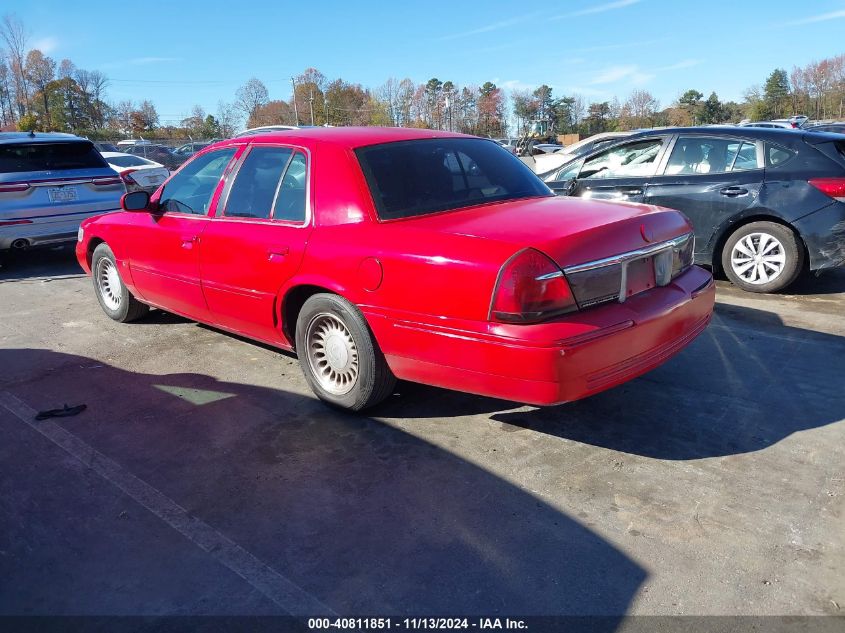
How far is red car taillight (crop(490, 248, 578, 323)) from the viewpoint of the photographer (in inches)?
119

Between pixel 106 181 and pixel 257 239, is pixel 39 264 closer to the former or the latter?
pixel 106 181

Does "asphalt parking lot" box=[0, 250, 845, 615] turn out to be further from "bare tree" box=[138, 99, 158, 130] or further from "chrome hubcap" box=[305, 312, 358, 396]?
"bare tree" box=[138, 99, 158, 130]

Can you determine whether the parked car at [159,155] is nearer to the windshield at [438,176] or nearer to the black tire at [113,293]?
the black tire at [113,293]

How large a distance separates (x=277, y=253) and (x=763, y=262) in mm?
4837

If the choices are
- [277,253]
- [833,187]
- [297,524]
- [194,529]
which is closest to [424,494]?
[297,524]

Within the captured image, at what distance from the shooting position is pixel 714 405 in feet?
12.9

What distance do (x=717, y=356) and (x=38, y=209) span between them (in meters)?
7.70

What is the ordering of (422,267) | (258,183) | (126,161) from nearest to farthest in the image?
(422,267)
(258,183)
(126,161)

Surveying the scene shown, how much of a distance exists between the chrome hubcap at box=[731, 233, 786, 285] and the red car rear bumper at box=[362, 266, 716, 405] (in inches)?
132

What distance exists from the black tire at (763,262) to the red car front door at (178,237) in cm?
484

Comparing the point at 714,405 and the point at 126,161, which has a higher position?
the point at 126,161

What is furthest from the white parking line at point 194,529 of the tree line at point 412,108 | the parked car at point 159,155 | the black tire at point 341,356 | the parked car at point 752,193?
the tree line at point 412,108

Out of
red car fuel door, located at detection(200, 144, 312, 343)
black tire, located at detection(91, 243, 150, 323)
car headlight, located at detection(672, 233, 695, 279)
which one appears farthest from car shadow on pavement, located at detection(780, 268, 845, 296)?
black tire, located at detection(91, 243, 150, 323)

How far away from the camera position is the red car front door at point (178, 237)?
4.73m
